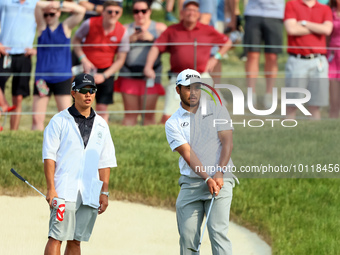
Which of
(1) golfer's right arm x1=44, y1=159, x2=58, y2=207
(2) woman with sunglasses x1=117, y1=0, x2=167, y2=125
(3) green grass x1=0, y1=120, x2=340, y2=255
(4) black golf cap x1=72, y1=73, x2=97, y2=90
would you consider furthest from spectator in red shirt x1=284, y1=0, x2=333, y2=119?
(1) golfer's right arm x1=44, y1=159, x2=58, y2=207

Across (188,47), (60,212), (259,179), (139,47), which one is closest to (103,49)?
(139,47)

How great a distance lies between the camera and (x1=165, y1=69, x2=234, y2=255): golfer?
6930 mm

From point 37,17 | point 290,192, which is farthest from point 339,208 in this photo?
point 37,17

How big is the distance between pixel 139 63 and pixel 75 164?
5.73 meters

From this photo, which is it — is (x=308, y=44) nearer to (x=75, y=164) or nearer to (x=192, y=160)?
(x=192, y=160)

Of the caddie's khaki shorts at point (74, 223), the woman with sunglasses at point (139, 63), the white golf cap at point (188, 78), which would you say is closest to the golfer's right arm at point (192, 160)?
the white golf cap at point (188, 78)

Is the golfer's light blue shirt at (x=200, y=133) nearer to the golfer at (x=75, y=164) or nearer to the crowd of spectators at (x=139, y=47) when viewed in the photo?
the golfer at (x=75, y=164)

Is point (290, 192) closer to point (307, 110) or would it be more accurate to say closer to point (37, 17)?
point (307, 110)

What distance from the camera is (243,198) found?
1011 cm

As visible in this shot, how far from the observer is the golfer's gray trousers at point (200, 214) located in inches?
273

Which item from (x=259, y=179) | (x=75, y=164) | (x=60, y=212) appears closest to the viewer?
(x=60, y=212)

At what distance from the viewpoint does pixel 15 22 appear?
11844 millimetres

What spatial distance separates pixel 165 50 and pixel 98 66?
39.7 inches

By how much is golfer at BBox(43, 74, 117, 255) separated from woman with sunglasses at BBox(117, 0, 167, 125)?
17.8ft
